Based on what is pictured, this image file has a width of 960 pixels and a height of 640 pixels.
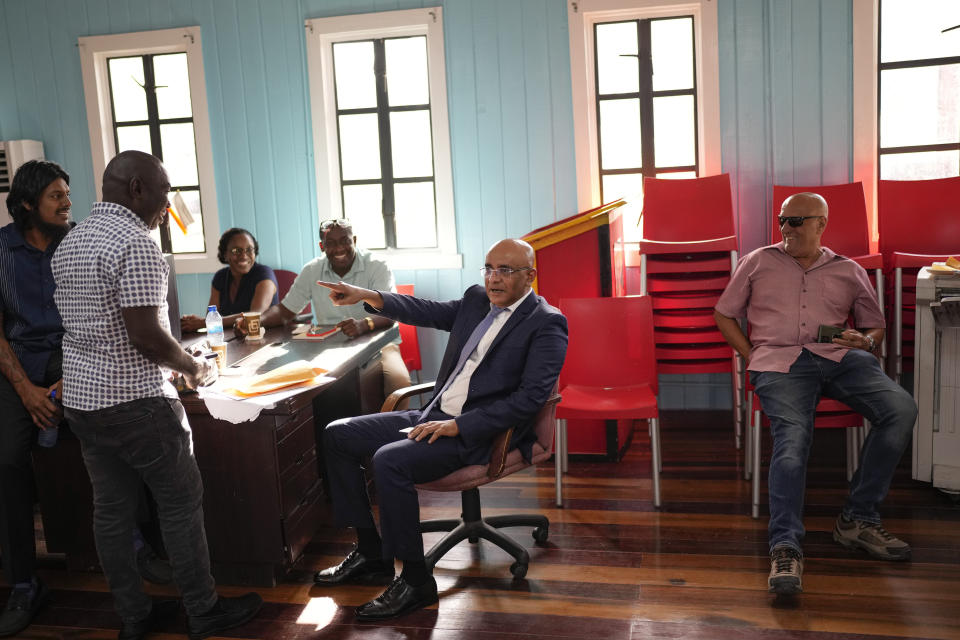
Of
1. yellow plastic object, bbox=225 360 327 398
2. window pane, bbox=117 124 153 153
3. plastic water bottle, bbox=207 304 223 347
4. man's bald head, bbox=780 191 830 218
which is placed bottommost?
yellow plastic object, bbox=225 360 327 398

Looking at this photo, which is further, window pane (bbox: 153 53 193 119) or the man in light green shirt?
window pane (bbox: 153 53 193 119)

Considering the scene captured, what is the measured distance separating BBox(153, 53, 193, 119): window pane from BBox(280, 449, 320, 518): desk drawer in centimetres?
333

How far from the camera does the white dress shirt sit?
315 centimetres

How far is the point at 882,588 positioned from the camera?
118 inches

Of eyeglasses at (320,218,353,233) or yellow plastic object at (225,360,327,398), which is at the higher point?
eyeglasses at (320,218,353,233)

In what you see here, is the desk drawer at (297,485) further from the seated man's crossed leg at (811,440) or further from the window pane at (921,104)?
the window pane at (921,104)

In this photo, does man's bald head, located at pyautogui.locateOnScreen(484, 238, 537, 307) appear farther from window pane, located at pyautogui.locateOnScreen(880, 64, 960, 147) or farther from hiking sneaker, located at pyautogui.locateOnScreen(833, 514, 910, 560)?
window pane, located at pyautogui.locateOnScreen(880, 64, 960, 147)

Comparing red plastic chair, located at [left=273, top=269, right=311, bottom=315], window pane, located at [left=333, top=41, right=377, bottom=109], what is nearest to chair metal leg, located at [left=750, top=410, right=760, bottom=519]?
red plastic chair, located at [left=273, top=269, right=311, bottom=315]

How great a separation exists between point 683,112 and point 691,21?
0.54m

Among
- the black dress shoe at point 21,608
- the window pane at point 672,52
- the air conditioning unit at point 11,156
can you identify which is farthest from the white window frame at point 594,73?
the air conditioning unit at point 11,156

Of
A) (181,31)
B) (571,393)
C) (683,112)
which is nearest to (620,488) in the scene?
(571,393)

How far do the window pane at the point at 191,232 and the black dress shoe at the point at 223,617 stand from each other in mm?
3475

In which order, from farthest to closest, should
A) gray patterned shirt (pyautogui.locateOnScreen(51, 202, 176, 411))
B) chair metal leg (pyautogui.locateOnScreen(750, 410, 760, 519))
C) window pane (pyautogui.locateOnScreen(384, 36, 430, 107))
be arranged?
window pane (pyautogui.locateOnScreen(384, 36, 430, 107)) → chair metal leg (pyautogui.locateOnScreen(750, 410, 760, 519)) → gray patterned shirt (pyautogui.locateOnScreen(51, 202, 176, 411))

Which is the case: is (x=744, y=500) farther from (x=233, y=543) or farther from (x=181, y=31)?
(x=181, y=31)
